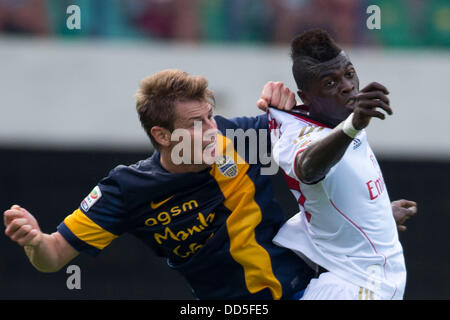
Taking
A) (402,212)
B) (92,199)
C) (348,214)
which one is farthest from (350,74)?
(92,199)

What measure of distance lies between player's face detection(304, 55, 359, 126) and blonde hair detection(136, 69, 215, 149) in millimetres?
684

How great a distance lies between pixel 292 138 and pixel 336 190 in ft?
1.07

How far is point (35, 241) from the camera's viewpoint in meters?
4.18

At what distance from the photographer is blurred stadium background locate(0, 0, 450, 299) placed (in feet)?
29.0

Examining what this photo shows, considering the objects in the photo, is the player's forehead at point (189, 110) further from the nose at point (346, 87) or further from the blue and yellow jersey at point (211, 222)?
the nose at point (346, 87)

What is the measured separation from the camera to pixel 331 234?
402cm

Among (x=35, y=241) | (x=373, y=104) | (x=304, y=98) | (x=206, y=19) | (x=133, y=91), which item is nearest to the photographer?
(x=373, y=104)

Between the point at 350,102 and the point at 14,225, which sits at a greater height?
the point at 350,102

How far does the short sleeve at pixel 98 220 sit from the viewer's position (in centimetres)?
432

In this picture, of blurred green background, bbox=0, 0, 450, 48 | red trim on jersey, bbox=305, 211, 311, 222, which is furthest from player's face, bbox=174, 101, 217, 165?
blurred green background, bbox=0, 0, 450, 48

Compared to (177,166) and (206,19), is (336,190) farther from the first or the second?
(206,19)

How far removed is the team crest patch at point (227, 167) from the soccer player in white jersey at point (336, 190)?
357mm

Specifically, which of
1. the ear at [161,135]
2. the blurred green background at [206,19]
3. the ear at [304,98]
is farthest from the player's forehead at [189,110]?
the blurred green background at [206,19]

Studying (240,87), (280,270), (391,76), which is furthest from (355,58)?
(280,270)
